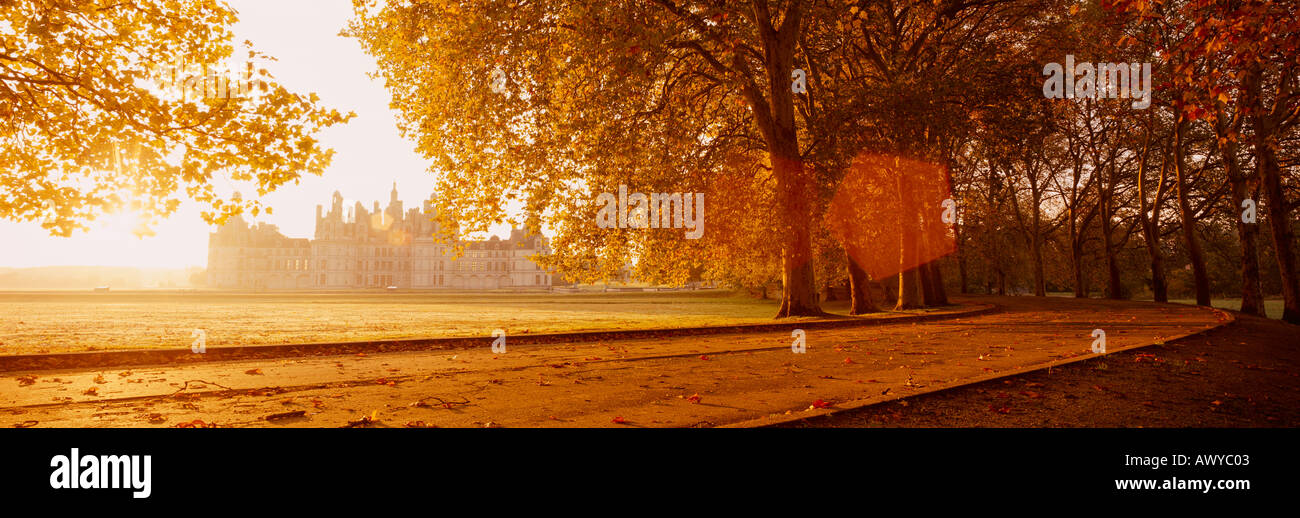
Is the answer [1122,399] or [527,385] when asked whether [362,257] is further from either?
[1122,399]

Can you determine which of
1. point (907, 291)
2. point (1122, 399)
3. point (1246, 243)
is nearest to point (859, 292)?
point (907, 291)

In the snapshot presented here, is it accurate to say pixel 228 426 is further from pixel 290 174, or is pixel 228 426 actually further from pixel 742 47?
pixel 742 47

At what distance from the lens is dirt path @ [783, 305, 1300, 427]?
522 centimetres

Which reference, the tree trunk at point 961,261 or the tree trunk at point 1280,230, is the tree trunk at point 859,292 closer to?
the tree trunk at point 1280,230

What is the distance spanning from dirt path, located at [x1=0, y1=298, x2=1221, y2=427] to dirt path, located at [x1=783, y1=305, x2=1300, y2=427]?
0.36 metres

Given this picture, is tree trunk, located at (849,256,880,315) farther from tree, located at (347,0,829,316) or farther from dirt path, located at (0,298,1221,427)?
dirt path, located at (0,298,1221,427)

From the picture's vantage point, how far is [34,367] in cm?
850

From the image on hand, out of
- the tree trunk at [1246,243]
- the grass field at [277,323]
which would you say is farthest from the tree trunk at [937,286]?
the tree trunk at [1246,243]

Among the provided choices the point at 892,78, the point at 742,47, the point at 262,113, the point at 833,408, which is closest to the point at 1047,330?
the point at 892,78

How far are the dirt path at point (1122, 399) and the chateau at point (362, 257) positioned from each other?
128192 millimetres

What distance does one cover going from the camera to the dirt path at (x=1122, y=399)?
5219mm

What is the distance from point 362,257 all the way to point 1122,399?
151062mm

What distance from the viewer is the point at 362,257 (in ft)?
465

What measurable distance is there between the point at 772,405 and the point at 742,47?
1612cm
